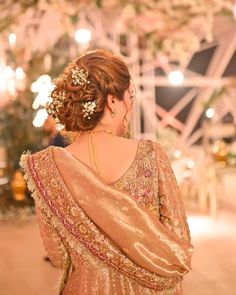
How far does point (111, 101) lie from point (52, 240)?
1.40 feet

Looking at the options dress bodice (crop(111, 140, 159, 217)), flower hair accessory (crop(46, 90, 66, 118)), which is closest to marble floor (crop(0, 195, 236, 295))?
dress bodice (crop(111, 140, 159, 217))

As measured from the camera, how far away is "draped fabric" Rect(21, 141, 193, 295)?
4.38ft

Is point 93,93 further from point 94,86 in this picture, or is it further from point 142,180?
point 142,180

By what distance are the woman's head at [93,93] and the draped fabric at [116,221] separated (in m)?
0.10

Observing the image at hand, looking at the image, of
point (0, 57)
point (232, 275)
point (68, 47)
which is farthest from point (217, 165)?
point (68, 47)

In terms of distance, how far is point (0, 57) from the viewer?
7156 millimetres

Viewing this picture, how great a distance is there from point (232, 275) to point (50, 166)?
2.94 metres

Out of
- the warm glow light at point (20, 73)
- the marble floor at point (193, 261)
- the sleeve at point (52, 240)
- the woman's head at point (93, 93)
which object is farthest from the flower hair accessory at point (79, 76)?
the warm glow light at point (20, 73)

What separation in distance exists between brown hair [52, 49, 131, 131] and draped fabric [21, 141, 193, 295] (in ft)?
0.34

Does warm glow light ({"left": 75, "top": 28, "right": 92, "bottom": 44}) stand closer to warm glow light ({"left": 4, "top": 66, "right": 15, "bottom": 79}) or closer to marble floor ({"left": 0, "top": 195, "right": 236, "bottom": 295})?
warm glow light ({"left": 4, "top": 66, "right": 15, "bottom": 79})

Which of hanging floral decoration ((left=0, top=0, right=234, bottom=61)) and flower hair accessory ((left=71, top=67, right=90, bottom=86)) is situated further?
hanging floral decoration ((left=0, top=0, right=234, bottom=61))

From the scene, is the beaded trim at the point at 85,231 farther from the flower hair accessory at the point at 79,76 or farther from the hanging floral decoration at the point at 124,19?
the hanging floral decoration at the point at 124,19

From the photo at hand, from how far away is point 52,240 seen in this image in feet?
4.80

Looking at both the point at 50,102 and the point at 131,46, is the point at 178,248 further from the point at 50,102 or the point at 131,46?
the point at 131,46
